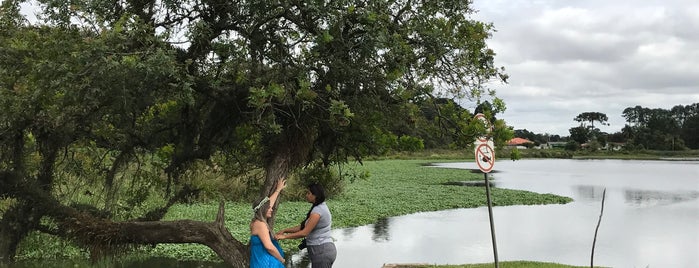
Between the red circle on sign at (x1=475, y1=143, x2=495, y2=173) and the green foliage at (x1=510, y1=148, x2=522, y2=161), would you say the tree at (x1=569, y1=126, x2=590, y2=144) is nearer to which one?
the red circle on sign at (x1=475, y1=143, x2=495, y2=173)

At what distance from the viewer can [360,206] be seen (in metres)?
21.5

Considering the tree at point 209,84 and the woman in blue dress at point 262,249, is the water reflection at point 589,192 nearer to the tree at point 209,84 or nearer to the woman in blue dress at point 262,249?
the tree at point 209,84

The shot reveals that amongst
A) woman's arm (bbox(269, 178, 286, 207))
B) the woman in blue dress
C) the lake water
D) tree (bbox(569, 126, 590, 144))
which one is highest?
tree (bbox(569, 126, 590, 144))

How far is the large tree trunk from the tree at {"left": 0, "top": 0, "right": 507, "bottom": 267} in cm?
1

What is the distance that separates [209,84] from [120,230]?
1.82m

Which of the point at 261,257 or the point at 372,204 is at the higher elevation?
the point at 261,257

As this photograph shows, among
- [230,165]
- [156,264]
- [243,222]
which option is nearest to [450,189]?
[243,222]

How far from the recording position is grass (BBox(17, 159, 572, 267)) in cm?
1294

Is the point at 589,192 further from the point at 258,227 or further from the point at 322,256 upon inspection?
Answer: the point at 258,227

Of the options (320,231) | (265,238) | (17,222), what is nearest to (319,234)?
(320,231)

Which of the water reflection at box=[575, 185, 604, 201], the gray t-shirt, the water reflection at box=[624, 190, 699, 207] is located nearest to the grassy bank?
the water reflection at box=[575, 185, 604, 201]

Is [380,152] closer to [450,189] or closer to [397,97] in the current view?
[397,97]

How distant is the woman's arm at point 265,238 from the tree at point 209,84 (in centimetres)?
106

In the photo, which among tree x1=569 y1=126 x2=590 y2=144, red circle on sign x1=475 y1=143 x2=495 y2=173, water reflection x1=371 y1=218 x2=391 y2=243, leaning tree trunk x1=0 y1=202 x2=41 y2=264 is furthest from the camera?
tree x1=569 y1=126 x2=590 y2=144
